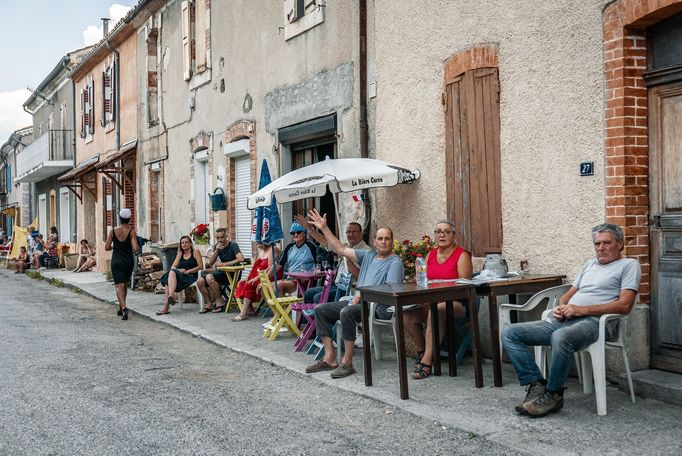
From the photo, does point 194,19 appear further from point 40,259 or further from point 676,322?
point 40,259

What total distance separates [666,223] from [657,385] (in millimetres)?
1241

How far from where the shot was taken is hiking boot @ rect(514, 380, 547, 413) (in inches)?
198

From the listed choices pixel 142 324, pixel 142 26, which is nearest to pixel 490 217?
pixel 142 324

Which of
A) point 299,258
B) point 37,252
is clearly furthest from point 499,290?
point 37,252

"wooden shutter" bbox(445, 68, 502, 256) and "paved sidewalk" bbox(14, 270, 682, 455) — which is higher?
"wooden shutter" bbox(445, 68, 502, 256)

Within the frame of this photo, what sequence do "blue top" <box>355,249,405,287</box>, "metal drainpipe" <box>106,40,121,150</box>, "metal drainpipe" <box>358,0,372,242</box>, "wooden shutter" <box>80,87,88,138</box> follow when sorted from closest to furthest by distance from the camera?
1. "blue top" <box>355,249,405,287</box>
2. "metal drainpipe" <box>358,0,372,242</box>
3. "metal drainpipe" <box>106,40,121,150</box>
4. "wooden shutter" <box>80,87,88,138</box>

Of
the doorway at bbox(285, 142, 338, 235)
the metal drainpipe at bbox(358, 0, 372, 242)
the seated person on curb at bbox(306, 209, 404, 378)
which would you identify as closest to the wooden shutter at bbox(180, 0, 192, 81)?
the doorway at bbox(285, 142, 338, 235)

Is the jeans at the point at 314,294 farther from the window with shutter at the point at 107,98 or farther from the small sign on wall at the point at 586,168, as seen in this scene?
the window with shutter at the point at 107,98

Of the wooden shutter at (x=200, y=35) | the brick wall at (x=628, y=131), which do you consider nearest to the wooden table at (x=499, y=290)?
the brick wall at (x=628, y=131)

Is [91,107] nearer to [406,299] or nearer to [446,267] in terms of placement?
[446,267]

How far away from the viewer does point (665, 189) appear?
5723mm

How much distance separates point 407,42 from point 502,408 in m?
4.67

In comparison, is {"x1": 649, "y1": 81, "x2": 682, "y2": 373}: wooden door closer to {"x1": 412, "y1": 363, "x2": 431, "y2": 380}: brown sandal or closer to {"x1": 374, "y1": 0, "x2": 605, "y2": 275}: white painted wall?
{"x1": 374, "y1": 0, "x2": 605, "y2": 275}: white painted wall

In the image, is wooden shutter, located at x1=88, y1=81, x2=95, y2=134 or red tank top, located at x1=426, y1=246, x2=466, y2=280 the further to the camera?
wooden shutter, located at x1=88, y1=81, x2=95, y2=134
